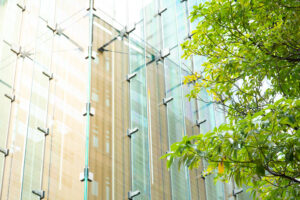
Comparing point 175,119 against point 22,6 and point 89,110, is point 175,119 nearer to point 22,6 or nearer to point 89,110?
point 89,110

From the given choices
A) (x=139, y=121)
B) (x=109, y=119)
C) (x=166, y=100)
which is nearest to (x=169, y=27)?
(x=166, y=100)

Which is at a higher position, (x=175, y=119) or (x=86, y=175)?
(x=175, y=119)

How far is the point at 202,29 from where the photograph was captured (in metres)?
8.65

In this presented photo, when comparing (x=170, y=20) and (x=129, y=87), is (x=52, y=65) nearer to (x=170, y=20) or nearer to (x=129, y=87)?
(x=129, y=87)

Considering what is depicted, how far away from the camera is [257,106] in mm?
8539

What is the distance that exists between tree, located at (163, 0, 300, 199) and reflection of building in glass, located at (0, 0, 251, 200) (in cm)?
371

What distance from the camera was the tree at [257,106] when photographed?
6.25m

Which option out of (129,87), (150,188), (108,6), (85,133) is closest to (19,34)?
(108,6)

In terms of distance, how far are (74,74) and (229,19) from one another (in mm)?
5896

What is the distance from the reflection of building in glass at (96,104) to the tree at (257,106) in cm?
371

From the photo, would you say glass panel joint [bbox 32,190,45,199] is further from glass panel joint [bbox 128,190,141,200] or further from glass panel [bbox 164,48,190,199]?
glass panel [bbox 164,48,190,199]

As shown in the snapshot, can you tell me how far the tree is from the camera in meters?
6.25

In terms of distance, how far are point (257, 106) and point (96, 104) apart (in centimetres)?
484

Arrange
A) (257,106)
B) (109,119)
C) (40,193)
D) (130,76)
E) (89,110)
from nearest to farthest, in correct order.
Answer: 1. (257,106)
2. (89,110)
3. (40,193)
4. (109,119)
5. (130,76)
